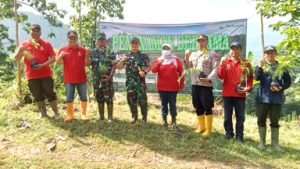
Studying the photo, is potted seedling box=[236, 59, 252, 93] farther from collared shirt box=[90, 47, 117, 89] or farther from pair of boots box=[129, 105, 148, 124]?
collared shirt box=[90, 47, 117, 89]

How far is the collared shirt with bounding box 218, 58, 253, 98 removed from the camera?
21.8ft

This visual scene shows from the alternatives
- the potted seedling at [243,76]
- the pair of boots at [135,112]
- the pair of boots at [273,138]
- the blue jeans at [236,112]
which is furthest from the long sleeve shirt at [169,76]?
the pair of boots at [273,138]

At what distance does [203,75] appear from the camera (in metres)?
6.84

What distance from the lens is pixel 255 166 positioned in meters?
5.77

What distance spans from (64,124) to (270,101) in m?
3.65

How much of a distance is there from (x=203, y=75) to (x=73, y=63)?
2.32m

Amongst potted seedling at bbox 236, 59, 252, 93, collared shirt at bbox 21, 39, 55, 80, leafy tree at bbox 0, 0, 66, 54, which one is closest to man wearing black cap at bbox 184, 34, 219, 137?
potted seedling at bbox 236, 59, 252, 93

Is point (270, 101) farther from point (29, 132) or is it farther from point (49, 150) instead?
point (29, 132)

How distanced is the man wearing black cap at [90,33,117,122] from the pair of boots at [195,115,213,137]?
1.68 m

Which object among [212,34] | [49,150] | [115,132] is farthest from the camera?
[212,34]

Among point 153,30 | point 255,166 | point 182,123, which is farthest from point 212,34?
point 255,166

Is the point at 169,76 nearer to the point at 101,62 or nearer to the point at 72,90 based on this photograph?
the point at 101,62

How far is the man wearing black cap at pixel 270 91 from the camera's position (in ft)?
20.4

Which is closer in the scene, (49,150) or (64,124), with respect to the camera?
(49,150)
